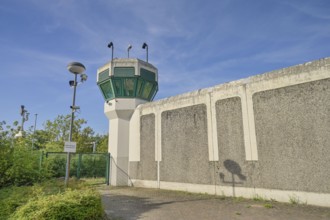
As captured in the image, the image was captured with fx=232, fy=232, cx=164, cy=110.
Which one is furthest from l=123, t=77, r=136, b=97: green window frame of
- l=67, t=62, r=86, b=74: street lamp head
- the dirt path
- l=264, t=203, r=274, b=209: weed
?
l=264, t=203, r=274, b=209: weed

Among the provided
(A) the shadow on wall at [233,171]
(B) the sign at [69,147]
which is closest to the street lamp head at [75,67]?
(B) the sign at [69,147]

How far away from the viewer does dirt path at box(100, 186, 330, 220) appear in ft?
25.1

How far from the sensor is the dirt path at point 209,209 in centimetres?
764

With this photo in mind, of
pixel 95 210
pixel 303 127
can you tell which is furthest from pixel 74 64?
pixel 303 127

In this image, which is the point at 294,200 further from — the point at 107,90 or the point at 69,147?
the point at 107,90

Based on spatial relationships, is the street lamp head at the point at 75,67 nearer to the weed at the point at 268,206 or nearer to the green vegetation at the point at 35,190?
the green vegetation at the point at 35,190

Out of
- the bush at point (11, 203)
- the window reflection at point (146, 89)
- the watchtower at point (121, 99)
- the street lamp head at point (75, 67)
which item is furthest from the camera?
the window reflection at point (146, 89)

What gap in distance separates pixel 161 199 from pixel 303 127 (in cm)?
697

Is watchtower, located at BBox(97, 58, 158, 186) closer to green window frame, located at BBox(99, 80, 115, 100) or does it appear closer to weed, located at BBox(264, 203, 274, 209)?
green window frame, located at BBox(99, 80, 115, 100)

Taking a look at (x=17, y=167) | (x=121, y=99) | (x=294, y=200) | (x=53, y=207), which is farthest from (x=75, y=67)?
(x=294, y=200)

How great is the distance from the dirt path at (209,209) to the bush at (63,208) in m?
1.33

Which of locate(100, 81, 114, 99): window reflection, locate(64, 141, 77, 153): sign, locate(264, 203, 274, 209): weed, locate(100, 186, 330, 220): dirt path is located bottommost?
locate(100, 186, 330, 220): dirt path

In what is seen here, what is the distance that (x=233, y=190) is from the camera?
11.1 m

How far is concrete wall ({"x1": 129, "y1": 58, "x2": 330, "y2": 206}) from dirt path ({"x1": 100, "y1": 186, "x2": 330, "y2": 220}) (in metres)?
0.90
